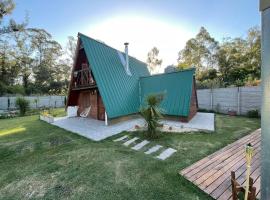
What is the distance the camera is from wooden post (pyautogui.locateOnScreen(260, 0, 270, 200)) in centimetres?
188

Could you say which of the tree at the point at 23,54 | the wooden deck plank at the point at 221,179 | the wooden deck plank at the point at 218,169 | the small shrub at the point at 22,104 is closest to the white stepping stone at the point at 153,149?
the wooden deck plank at the point at 218,169

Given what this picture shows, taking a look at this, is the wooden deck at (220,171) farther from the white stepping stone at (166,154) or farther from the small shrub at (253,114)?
the small shrub at (253,114)

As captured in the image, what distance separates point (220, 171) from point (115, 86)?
23.8 ft

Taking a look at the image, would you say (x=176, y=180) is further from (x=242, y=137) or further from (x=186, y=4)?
(x=186, y=4)

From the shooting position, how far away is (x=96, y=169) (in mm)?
4145

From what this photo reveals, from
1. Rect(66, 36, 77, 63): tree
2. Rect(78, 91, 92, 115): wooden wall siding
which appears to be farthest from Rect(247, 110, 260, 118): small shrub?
Rect(66, 36, 77, 63): tree

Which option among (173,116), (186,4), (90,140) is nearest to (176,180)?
(90,140)

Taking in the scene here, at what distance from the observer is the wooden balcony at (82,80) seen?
10154 millimetres

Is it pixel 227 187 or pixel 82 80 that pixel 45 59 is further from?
pixel 227 187

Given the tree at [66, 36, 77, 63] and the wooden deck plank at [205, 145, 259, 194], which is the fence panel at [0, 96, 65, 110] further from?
the wooden deck plank at [205, 145, 259, 194]

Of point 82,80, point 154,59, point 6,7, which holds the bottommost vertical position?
point 82,80

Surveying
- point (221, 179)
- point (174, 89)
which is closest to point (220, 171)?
point (221, 179)

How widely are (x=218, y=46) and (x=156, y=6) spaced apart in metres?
24.1

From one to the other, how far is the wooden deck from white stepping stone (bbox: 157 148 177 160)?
2.83ft
